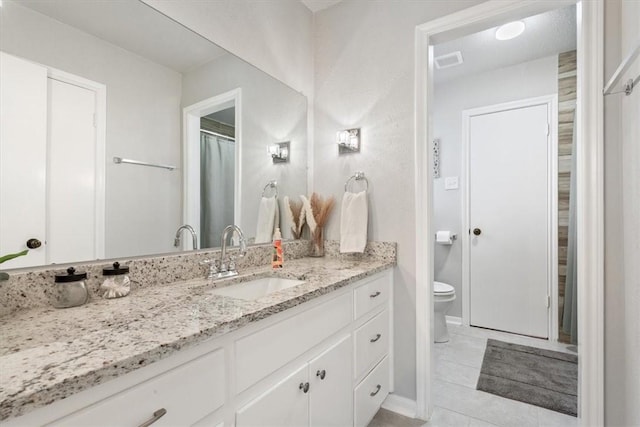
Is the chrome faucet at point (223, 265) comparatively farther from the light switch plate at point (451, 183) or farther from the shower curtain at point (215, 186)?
the light switch plate at point (451, 183)

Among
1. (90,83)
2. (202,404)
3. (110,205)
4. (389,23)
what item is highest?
(389,23)

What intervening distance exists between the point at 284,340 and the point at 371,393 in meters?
0.87

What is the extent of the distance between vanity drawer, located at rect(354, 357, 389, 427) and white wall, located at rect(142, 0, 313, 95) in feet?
6.00

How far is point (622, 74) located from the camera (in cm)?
118

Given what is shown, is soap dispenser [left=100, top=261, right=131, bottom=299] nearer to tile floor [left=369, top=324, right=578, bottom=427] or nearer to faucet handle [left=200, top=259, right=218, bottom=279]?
faucet handle [left=200, top=259, right=218, bottom=279]

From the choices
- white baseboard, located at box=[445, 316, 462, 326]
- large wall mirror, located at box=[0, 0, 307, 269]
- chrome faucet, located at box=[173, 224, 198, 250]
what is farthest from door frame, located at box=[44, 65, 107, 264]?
white baseboard, located at box=[445, 316, 462, 326]

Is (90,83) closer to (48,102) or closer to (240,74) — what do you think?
(48,102)

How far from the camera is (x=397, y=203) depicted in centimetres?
185

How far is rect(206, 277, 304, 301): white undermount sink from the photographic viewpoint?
53.4 inches

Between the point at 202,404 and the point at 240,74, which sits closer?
the point at 202,404

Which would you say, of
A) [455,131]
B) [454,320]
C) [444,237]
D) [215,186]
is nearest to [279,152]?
[215,186]

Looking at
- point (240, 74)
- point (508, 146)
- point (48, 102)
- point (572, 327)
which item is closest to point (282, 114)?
point (240, 74)

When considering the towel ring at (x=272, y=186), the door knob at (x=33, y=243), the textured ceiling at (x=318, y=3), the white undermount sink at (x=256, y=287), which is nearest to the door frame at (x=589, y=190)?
the textured ceiling at (x=318, y=3)

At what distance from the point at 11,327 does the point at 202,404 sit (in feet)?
1.73
